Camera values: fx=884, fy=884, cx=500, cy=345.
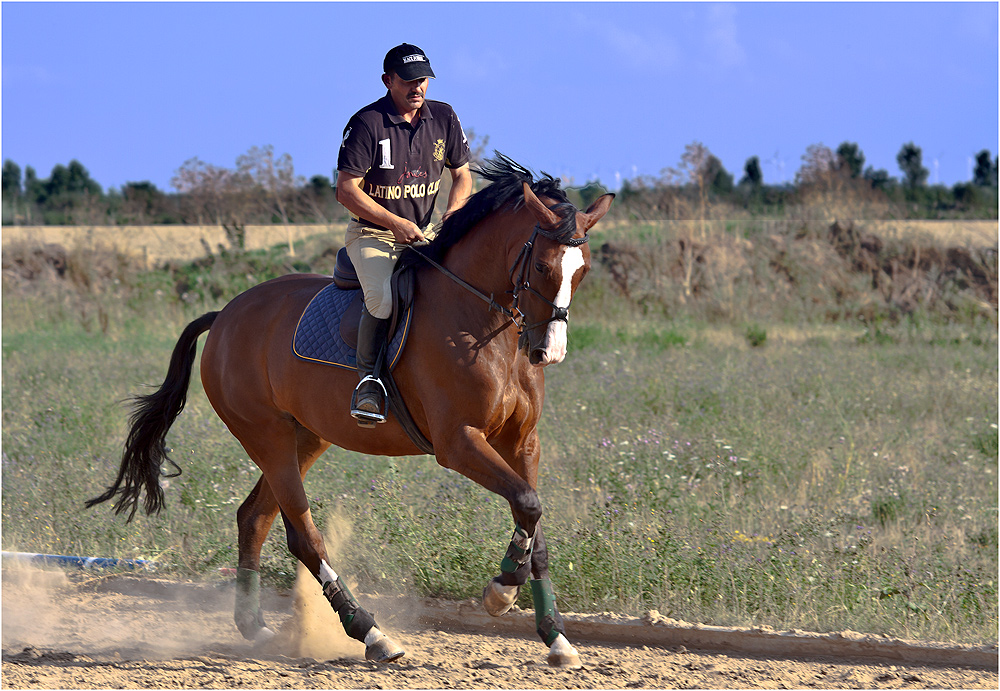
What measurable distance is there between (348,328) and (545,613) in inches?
74.6

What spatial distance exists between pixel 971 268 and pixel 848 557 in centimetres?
2030

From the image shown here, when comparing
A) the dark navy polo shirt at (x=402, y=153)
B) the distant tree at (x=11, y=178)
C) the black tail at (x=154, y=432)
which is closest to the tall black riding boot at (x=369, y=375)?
the dark navy polo shirt at (x=402, y=153)

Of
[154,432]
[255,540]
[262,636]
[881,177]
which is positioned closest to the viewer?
[262,636]

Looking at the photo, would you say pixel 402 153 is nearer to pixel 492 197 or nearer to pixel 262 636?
pixel 492 197

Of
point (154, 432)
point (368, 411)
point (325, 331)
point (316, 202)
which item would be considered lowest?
point (154, 432)

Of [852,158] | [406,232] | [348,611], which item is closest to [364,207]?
[406,232]

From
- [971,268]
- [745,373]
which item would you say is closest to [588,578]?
[745,373]

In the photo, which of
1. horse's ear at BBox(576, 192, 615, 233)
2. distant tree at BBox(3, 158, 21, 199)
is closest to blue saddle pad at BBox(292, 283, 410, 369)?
horse's ear at BBox(576, 192, 615, 233)

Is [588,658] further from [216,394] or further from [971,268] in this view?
[971,268]

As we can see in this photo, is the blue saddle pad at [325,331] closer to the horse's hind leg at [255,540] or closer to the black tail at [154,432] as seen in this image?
the horse's hind leg at [255,540]

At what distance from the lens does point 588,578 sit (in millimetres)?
5738

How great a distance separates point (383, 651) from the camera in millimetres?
4750

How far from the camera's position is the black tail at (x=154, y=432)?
20.2ft

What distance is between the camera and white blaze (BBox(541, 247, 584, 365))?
402 cm
